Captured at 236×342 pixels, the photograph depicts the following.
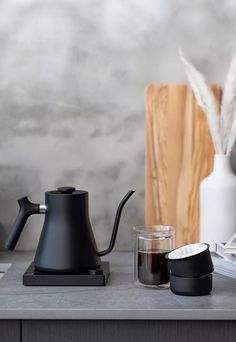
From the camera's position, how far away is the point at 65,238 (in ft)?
5.11

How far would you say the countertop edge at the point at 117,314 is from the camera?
4.36ft

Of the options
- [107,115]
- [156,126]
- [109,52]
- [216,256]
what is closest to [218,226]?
[216,256]

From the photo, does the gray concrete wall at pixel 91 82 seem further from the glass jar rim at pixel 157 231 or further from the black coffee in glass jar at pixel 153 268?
the black coffee in glass jar at pixel 153 268

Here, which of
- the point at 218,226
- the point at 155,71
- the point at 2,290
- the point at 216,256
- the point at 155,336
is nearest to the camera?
the point at 155,336

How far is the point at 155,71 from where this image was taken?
6.41ft

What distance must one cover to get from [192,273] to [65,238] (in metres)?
0.33

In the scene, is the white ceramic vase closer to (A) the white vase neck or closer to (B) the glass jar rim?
(A) the white vase neck

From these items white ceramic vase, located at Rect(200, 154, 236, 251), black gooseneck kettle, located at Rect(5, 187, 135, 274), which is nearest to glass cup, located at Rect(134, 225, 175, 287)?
black gooseneck kettle, located at Rect(5, 187, 135, 274)

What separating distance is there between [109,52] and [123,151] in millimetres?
311

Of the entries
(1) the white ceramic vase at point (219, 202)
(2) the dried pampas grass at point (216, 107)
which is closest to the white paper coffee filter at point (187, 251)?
(1) the white ceramic vase at point (219, 202)

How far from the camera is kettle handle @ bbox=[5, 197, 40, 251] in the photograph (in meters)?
1.58

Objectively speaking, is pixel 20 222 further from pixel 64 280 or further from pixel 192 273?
pixel 192 273

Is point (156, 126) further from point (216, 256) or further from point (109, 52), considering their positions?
point (216, 256)

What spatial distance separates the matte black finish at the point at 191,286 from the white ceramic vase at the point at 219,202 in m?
0.39
